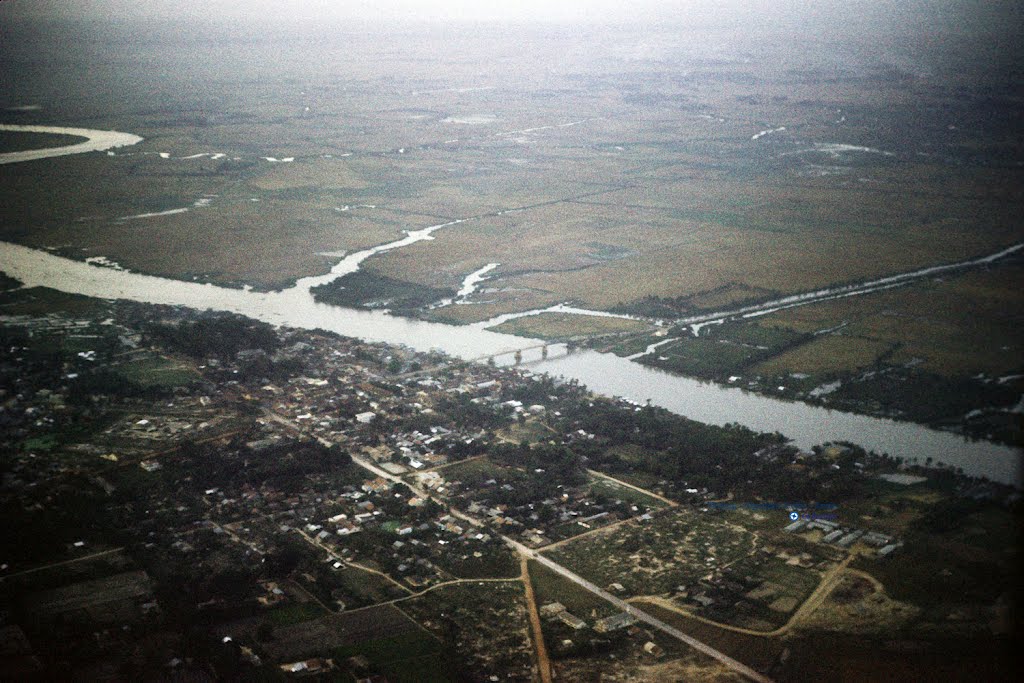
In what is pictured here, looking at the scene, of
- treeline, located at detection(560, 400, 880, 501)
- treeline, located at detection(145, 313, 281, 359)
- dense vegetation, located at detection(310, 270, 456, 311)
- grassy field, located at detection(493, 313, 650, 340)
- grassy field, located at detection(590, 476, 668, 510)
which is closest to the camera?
grassy field, located at detection(590, 476, 668, 510)

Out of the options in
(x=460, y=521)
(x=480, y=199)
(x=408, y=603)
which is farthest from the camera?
(x=480, y=199)

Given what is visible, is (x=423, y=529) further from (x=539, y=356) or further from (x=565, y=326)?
(x=565, y=326)

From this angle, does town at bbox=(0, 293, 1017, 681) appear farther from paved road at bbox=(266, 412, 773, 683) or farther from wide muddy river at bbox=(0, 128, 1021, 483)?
wide muddy river at bbox=(0, 128, 1021, 483)

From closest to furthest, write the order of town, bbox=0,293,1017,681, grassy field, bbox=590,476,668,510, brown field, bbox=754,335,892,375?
1. town, bbox=0,293,1017,681
2. grassy field, bbox=590,476,668,510
3. brown field, bbox=754,335,892,375

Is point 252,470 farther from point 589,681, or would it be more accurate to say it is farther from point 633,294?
point 633,294

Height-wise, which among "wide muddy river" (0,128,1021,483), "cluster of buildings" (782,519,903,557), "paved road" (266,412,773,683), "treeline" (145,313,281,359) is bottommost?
"paved road" (266,412,773,683)

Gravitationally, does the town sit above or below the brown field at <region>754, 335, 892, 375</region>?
below

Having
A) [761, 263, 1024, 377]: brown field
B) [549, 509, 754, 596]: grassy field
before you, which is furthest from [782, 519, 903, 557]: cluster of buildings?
[761, 263, 1024, 377]: brown field

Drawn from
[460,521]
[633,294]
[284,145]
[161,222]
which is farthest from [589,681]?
[284,145]

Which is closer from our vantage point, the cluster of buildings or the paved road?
the paved road
